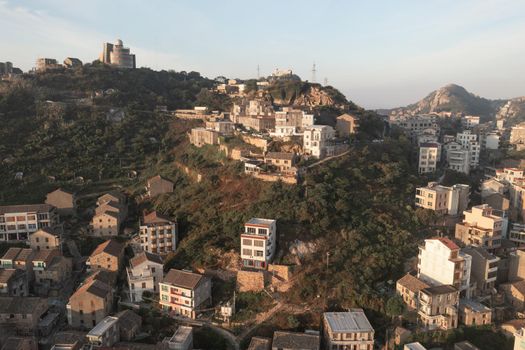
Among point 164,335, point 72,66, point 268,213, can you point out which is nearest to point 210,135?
point 268,213

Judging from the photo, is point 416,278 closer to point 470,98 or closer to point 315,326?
point 315,326

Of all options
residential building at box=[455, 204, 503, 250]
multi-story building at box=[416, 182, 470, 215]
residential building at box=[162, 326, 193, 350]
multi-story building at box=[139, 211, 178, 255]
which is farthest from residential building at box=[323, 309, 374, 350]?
multi-story building at box=[416, 182, 470, 215]

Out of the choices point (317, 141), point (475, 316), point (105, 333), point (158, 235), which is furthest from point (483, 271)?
point (105, 333)

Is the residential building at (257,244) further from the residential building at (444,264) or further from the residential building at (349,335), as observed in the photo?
the residential building at (444,264)

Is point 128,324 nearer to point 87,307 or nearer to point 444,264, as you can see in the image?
point 87,307

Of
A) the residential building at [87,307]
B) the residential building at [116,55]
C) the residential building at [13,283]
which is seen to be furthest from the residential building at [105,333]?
the residential building at [116,55]

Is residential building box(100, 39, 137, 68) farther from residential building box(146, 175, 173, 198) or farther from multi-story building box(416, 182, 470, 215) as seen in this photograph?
multi-story building box(416, 182, 470, 215)
